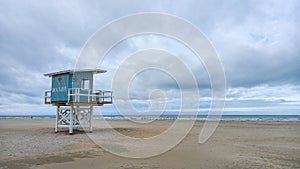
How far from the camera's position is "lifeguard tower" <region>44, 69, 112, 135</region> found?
1973 cm

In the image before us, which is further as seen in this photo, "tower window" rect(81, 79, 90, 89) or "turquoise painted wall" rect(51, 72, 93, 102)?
"tower window" rect(81, 79, 90, 89)

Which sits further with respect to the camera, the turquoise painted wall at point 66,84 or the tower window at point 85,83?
the tower window at point 85,83

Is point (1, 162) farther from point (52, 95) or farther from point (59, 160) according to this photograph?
point (52, 95)

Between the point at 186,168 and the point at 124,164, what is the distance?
2.28 meters

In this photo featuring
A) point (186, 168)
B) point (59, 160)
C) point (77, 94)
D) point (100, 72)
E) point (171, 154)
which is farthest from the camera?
point (100, 72)

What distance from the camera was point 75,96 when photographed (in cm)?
1930

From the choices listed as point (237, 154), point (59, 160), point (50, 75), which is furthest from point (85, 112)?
point (237, 154)

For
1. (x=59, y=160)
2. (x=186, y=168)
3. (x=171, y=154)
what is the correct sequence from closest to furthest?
1. (x=186, y=168)
2. (x=59, y=160)
3. (x=171, y=154)

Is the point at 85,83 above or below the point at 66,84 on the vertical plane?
above

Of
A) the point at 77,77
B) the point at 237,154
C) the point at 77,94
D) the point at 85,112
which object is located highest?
the point at 77,77

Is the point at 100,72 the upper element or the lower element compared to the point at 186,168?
upper

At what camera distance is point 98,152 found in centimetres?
1173

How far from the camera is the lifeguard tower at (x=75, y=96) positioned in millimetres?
19734

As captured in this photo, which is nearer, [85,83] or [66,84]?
[66,84]
